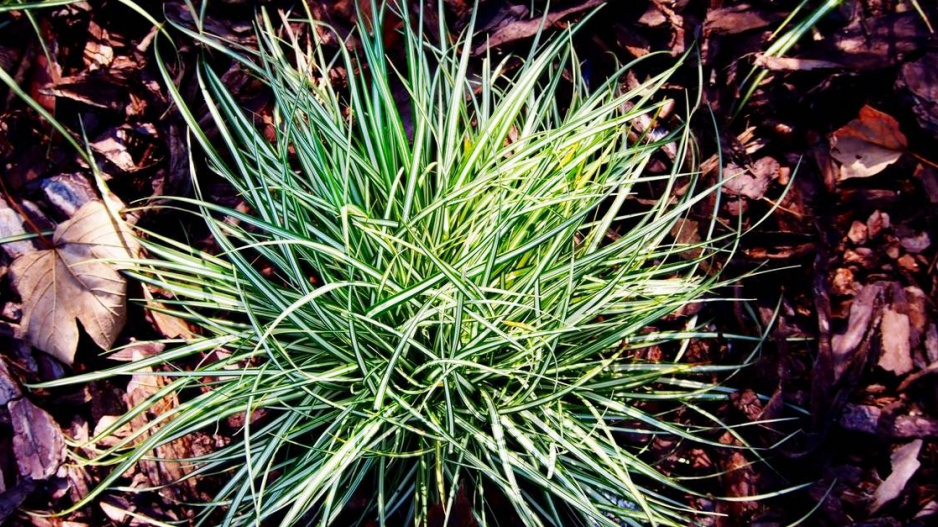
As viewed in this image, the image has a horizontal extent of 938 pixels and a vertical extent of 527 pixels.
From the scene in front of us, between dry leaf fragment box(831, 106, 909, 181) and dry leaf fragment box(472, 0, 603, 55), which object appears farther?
dry leaf fragment box(472, 0, 603, 55)

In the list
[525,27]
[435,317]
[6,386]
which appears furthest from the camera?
[525,27]

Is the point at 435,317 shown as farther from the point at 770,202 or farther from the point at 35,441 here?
the point at 35,441

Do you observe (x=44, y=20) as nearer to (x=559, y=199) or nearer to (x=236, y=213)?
(x=236, y=213)

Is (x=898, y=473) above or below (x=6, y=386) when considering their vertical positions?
below

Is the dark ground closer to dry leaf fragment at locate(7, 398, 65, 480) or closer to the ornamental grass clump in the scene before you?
dry leaf fragment at locate(7, 398, 65, 480)

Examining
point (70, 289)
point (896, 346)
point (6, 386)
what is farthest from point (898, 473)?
point (6, 386)

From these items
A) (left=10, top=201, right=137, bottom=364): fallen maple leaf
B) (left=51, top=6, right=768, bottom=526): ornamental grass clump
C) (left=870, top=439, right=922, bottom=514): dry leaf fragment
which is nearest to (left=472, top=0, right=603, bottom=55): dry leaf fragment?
(left=51, top=6, right=768, bottom=526): ornamental grass clump
